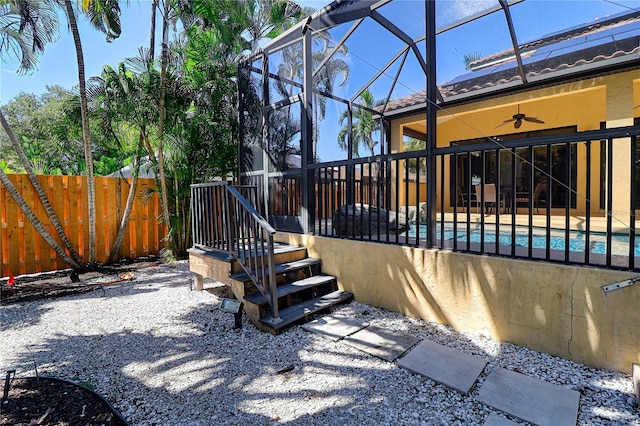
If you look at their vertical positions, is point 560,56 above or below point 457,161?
above

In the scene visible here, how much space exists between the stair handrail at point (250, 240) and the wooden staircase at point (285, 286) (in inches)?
4.4

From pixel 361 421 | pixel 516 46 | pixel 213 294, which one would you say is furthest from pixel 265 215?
pixel 516 46

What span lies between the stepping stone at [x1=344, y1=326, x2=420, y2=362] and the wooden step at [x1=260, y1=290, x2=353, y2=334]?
0.59 m

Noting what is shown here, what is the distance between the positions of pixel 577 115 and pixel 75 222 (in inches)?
420

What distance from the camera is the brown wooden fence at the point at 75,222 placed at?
17.8ft

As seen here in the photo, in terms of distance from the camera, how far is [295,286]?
3.73 meters

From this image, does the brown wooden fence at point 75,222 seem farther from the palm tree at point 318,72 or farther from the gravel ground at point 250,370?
the palm tree at point 318,72

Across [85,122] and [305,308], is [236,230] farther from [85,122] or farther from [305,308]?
[85,122]

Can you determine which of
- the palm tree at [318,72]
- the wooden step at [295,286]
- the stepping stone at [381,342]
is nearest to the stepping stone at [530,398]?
the stepping stone at [381,342]

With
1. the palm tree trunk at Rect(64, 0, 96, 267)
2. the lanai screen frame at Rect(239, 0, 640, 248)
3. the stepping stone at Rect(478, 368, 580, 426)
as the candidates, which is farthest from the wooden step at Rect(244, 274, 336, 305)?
the palm tree trunk at Rect(64, 0, 96, 267)

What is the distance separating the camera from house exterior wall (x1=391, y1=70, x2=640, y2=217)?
514 centimetres

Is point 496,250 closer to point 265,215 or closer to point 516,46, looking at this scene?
point 265,215

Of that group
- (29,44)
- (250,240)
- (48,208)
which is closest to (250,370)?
(250,240)

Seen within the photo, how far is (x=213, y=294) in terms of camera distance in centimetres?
449
